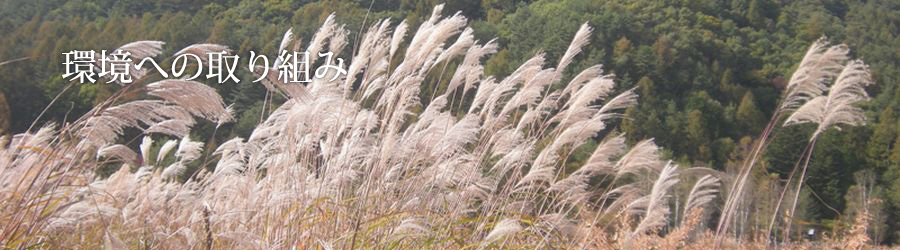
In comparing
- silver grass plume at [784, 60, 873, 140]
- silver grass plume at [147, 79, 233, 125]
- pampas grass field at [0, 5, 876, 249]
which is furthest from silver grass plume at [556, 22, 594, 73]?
silver grass plume at [147, 79, 233, 125]

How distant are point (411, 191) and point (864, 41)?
3706 cm

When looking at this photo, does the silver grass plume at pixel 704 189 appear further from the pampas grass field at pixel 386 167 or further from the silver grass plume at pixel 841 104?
the silver grass plume at pixel 841 104

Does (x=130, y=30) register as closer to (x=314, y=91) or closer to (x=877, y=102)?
(x=877, y=102)

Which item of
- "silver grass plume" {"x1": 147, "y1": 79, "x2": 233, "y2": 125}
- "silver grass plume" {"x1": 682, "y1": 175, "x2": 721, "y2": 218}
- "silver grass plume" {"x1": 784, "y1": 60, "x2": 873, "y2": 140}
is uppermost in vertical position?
"silver grass plume" {"x1": 147, "y1": 79, "x2": 233, "y2": 125}

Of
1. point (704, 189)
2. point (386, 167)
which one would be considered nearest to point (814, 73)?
point (704, 189)

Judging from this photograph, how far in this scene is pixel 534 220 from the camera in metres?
2.24

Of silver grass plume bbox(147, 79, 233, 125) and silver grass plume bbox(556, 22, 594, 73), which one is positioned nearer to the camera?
Result: silver grass plume bbox(147, 79, 233, 125)

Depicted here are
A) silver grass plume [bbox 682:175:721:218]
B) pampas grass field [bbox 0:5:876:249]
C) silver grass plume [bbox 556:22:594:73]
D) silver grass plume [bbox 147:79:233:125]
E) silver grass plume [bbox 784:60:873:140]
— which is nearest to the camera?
silver grass plume [bbox 147:79:233:125]

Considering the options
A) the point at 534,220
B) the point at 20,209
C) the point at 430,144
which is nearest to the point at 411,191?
the point at 430,144

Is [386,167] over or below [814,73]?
below

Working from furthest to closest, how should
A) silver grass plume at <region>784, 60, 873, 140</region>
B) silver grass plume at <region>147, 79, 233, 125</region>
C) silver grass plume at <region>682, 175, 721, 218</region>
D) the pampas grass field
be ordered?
silver grass plume at <region>682, 175, 721, 218</region> → silver grass plume at <region>784, 60, 873, 140</region> → the pampas grass field → silver grass plume at <region>147, 79, 233, 125</region>

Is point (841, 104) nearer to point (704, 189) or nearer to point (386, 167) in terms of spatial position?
point (704, 189)

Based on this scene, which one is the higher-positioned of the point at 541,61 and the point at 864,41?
the point at 541,61

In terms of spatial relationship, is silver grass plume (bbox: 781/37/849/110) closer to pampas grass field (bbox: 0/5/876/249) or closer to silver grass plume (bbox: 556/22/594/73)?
pampas grass field (bbox: 0/5/876/249)
